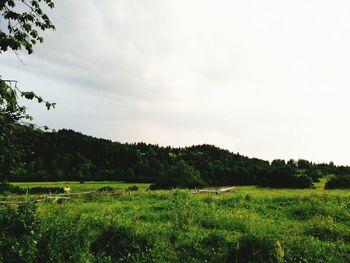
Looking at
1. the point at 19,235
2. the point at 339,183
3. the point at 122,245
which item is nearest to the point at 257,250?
the point at 122,245

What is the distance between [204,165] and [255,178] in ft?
76.4

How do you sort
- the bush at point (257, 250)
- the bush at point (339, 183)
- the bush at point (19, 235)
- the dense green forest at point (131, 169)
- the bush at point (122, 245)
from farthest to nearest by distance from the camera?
the dense green forest at point (131, 169)
the bush at point (339, 183)
the bush at point (122, 245)
the bush at point (257, 250)
the bush at point (19, 235)

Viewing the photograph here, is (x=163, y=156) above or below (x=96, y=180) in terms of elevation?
above

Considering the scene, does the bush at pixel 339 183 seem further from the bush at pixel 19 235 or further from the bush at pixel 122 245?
the bush at pixel 19 235

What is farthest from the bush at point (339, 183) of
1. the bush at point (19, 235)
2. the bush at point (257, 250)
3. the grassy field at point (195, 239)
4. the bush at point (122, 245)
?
the bush at point (19, 235)

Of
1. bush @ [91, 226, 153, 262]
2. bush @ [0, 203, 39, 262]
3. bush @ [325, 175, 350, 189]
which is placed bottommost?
bush @ [91, 226, 153, 262]

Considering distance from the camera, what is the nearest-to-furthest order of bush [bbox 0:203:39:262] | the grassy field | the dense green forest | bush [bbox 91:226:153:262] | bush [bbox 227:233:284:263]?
bush [bbox 0:203:39:262]
the grassy field
bush [bbox 227:233:284:263]
bush [bbox 91:226:153:262]
the dense green forest

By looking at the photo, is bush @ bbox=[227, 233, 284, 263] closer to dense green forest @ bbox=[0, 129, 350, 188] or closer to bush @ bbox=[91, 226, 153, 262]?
bush @ bbox=[91, 226, 153, 262]

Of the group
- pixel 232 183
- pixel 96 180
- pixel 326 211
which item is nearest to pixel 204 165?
pixel 232 183

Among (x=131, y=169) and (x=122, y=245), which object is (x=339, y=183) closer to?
(x=122, y=245)

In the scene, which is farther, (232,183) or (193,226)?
(232,183)

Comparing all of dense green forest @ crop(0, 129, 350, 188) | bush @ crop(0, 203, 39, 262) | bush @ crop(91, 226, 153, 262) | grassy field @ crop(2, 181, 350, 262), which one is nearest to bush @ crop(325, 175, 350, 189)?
dense green forest @ crop(0, 129, 350, 188)

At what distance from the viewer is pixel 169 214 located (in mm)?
19625

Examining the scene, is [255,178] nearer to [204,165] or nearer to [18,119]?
[204,165]
